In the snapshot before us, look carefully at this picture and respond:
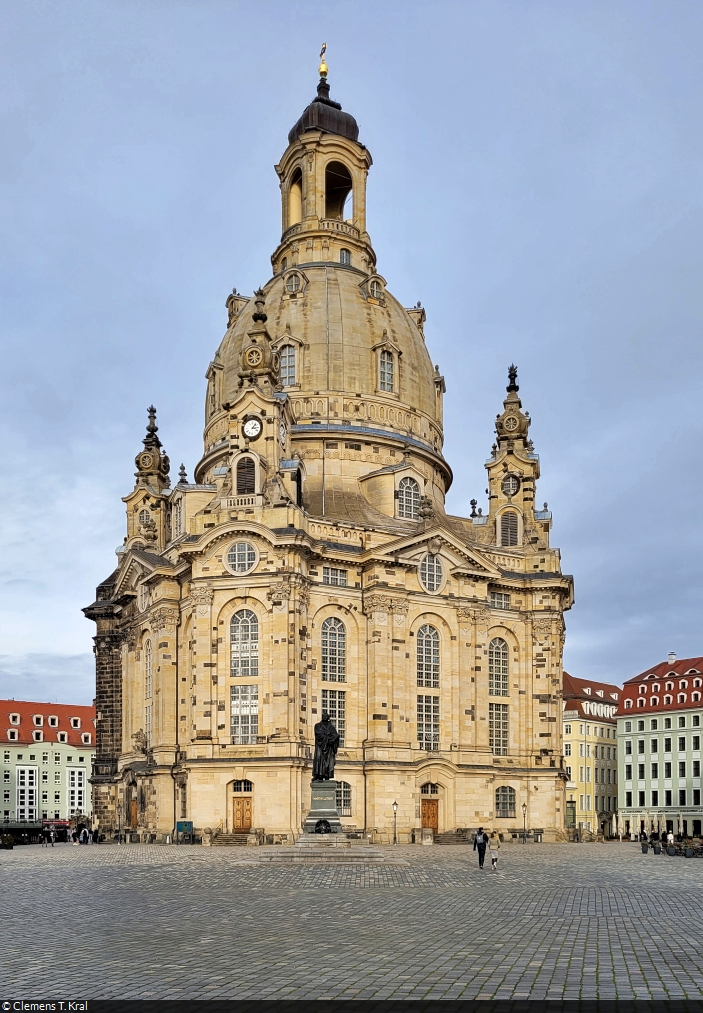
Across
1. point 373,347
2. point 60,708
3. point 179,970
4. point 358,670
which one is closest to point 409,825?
point 358,670

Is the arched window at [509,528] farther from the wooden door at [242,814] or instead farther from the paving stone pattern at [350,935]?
the paving stone pattern at [350,935]

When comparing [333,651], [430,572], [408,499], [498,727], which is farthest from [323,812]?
[408,499]

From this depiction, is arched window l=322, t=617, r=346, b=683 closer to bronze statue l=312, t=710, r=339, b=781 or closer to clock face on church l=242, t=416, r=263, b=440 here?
clock face on church l=242, t=416, r=263, b=440

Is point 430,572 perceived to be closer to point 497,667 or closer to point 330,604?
point 330,604

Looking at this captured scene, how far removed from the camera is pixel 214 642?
7000 centimetres

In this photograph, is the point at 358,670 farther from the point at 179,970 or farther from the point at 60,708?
the point at 60,708

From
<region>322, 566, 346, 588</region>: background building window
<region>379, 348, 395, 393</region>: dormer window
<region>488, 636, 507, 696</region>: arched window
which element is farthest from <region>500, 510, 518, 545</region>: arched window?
<region>322, 566, 346, 588</region>: background building window

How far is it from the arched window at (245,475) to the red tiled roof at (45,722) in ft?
230

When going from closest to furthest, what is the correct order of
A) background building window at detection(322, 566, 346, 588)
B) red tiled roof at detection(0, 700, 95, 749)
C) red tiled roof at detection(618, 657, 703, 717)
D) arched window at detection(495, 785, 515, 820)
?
1. background building window at detection(322, 566, 346, 588)
2. arched window at detection(495, 785, 515, 820)
3. red tiled roof at detection(618, 657, 703, 717)
4. red tiled roof at detection(0, 700, 95, 749)

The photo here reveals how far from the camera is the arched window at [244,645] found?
69750 mm

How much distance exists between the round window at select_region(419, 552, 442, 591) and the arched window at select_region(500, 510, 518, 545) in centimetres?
1198

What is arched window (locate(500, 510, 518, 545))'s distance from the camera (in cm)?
8825

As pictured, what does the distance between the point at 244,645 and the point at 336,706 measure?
308 inches

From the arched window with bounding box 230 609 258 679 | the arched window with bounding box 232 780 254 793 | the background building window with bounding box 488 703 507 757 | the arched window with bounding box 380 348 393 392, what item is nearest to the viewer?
the arched window with bounding box 232 780 254 793
